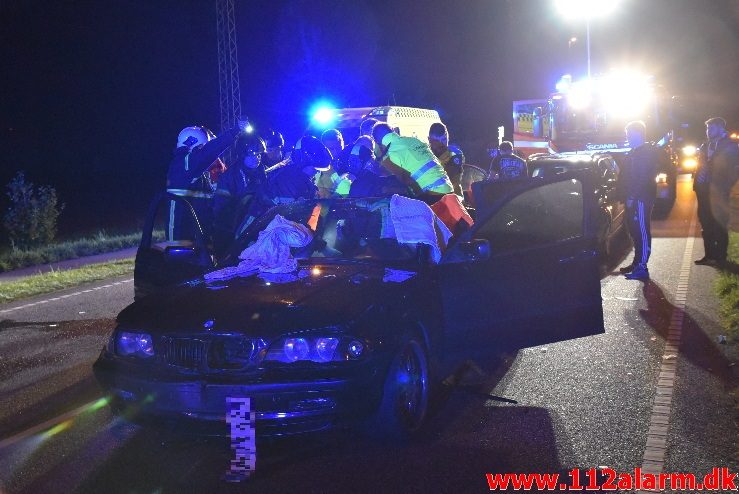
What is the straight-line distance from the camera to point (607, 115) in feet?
62.3

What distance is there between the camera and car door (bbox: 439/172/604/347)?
5.38m

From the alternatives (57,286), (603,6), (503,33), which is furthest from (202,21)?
(57,286)

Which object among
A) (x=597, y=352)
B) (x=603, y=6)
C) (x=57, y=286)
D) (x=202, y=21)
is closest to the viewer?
(x=597, y=352)

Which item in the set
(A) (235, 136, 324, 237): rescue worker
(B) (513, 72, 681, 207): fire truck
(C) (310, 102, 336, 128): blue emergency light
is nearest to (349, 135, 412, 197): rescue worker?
(A) (235, 136, 324, 237): rescue worker

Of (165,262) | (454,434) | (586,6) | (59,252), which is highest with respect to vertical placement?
(586,6)

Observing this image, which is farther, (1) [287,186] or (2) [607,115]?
(2) [607,115]

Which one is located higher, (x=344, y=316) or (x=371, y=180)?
(x=371, y=180)

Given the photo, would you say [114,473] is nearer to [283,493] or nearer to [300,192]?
[283,493]

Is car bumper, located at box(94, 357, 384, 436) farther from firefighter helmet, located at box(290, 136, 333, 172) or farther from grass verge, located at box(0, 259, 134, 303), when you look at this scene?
grass verge, located at box(0, 259, 134, 303)

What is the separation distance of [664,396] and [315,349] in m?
2.71

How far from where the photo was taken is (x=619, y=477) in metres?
4.32

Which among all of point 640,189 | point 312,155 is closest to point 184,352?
point 312,155

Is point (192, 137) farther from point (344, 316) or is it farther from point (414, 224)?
Result: point (344, 316)

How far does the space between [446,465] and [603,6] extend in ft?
83.5
